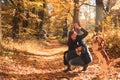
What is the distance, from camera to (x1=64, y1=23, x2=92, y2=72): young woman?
874cm

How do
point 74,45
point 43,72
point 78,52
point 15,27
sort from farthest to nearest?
point 15,27 → point 43,72 → point 74,45 → point 78,52

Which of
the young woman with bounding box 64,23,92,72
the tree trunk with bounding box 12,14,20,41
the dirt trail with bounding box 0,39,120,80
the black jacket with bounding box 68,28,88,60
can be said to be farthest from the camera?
the tree trunk with bounding box 12,14,20,41

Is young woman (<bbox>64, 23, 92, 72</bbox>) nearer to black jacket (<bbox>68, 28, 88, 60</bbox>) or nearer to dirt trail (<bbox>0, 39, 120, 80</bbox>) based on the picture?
black jacket (<bbox>68, 28, 88, 60</bbox>)

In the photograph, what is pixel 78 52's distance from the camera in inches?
353

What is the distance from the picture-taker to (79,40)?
9.16 m

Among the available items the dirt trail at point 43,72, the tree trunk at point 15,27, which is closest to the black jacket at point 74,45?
the dirt trail at point 43,72

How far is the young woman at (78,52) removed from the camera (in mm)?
8742

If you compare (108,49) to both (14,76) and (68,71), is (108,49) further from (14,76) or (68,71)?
(14,76)

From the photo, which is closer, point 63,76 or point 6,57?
point 63,76

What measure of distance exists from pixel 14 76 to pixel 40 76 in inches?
40.0

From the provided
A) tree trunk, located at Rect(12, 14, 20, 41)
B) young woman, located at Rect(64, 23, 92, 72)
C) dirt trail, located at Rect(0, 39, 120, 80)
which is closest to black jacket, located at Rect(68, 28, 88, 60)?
young woman, located at Rect(64, 23, 92, 72)

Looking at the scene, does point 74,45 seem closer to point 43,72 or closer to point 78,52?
point 78,52

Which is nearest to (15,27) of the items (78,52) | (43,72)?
(43,72)

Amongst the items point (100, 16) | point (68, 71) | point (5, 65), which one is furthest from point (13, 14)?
point (68, 71)
